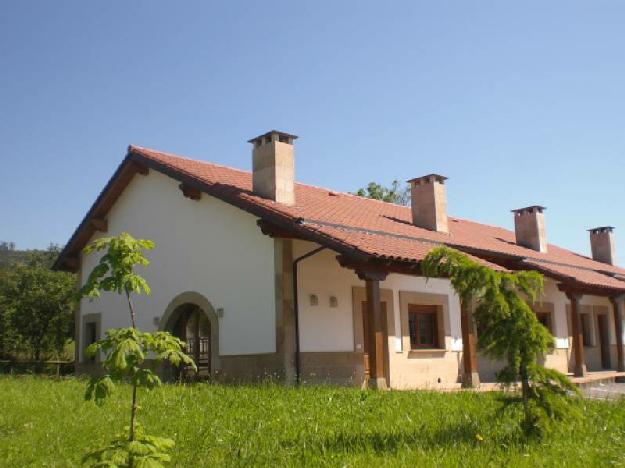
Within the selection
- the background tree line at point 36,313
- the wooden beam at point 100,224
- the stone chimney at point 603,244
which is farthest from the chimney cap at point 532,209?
the background tree line at point 36,313

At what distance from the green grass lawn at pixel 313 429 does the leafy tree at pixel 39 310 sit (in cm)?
2374

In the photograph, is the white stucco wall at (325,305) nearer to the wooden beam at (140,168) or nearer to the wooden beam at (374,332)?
the wooden beam at (374,332)

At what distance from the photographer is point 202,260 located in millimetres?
14594

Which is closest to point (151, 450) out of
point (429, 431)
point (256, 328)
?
point (429, 431)

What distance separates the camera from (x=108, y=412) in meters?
9.17

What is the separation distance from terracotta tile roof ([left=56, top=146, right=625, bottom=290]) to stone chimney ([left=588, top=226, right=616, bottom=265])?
542 cm

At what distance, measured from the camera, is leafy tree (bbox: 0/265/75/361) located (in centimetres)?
3291

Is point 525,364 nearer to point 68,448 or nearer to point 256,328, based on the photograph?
point 68,448

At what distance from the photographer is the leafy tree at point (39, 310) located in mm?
32906

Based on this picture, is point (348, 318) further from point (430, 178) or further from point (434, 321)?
point (430, 178)

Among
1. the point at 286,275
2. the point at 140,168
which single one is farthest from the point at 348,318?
the point at 140,168

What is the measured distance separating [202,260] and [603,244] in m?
20.1

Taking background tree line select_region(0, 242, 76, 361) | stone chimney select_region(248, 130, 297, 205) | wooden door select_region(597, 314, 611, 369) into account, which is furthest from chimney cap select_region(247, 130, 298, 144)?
background tree line select_region(0, 242, 76, 361)

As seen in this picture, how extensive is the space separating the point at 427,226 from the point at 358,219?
126 inches
